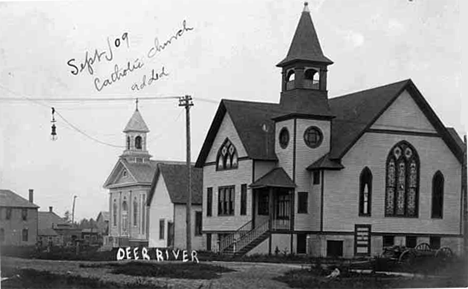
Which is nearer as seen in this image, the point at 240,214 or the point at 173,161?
the point at 173,161

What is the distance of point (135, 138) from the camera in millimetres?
15172

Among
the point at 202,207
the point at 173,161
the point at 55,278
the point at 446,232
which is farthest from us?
the point at 446,232

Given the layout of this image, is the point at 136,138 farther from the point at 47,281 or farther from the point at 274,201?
the point at 274,201

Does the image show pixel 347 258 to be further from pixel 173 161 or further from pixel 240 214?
pixel 173 161

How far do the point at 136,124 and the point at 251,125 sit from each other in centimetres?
237

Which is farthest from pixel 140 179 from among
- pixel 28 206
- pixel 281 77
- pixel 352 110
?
pixel 352 110

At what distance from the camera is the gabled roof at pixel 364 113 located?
16844 millimetres

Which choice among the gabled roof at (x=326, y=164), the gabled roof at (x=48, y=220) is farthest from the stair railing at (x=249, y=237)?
the gabled roof at (x=48, y=220)

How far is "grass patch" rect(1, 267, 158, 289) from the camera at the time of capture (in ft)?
46.3

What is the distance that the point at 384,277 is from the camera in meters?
16.1

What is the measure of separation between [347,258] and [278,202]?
160 centimetres

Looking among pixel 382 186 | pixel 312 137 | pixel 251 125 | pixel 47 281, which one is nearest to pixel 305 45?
pixel 251 125

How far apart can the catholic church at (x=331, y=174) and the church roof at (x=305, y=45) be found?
3.9 inches

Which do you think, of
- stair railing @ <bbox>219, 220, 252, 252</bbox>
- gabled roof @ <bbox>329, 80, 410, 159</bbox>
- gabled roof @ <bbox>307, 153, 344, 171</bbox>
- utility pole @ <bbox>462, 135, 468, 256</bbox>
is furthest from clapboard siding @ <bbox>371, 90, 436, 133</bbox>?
stair railing @ <bbox>219, 220, 252, 252</bbox>
